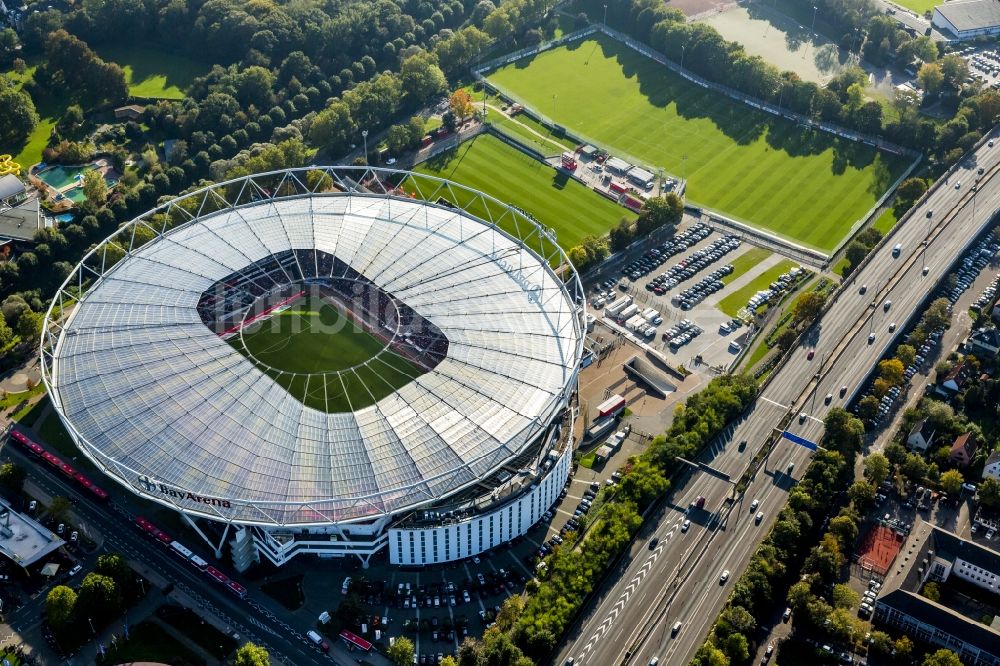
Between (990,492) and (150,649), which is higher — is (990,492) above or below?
above

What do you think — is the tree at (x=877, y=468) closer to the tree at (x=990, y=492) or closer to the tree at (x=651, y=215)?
the tree at (x=990, y=492)

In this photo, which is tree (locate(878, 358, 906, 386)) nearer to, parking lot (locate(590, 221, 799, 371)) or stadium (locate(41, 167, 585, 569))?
parking lot (locate(590, 221, 799, 371))

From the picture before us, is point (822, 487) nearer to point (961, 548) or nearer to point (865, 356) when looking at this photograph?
point (961, 548)

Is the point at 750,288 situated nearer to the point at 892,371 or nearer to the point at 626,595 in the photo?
the point at 892,371

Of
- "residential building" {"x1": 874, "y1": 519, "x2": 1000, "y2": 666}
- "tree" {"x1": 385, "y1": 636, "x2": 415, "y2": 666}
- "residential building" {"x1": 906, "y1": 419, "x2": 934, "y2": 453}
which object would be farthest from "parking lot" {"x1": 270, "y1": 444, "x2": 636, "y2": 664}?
"residential building" {"x1": 906, "y1": 419, "x2": 934, "y2": 453}

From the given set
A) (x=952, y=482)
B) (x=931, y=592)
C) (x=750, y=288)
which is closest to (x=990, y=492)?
(x=952, y=482)

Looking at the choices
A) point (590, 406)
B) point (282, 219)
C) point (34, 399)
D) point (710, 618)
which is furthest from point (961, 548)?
point (34, 399)
